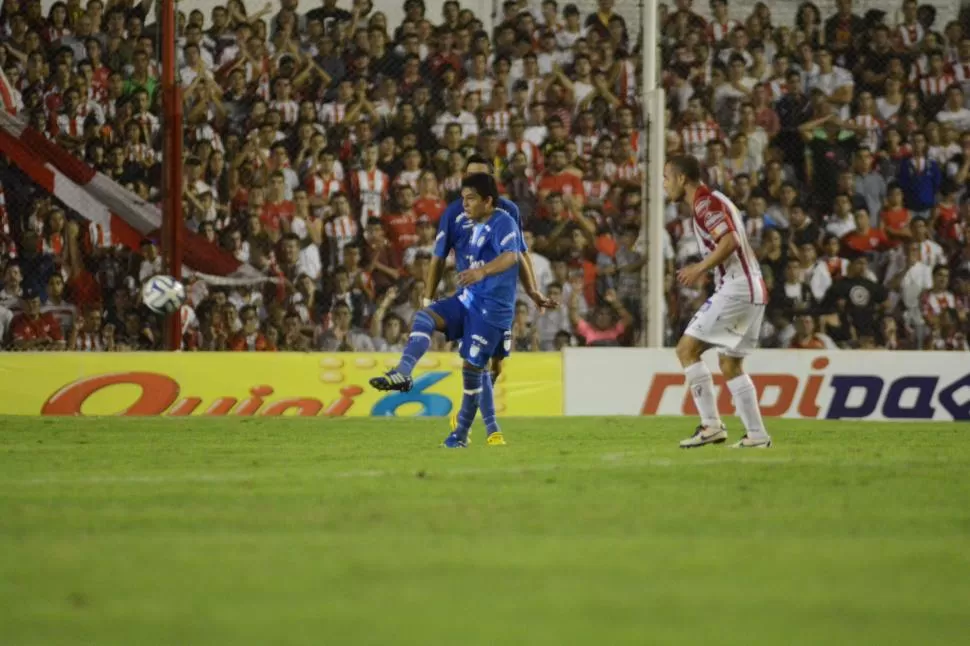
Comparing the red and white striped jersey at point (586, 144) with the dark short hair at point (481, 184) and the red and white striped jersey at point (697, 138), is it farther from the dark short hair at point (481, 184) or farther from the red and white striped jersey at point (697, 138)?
the dark short hair at point (481, 184)

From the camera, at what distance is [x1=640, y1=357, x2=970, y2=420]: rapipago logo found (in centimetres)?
1518

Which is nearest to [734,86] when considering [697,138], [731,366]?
[697,138]

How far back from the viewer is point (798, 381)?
1520 centimetres

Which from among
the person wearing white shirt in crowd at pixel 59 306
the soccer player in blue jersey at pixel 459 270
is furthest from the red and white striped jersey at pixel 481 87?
the soccer player in blue jersey at pixel 459 270

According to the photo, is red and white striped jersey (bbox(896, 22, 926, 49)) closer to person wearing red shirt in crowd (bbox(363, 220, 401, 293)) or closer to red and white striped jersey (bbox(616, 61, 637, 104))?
red and white striped jersey (bbox(616, 61, 637, 104))

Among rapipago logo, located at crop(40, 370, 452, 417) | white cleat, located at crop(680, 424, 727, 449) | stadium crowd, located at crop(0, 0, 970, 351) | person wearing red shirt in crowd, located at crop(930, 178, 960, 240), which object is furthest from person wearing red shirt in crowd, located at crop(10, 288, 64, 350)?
person wearing red shirt in crowd, located at crop(930, 178, 960, 240)

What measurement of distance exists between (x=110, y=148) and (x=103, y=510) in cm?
1018

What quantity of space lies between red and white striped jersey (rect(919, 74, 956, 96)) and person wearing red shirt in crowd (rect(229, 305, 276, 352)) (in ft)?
27.3

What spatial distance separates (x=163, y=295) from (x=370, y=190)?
3.26m

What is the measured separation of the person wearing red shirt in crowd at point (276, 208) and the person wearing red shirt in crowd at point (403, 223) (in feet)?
3.33

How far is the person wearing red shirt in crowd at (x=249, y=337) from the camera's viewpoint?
15.9 meters

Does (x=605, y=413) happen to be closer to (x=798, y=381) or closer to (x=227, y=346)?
(x=798, y=381)

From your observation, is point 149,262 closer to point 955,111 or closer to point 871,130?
point 871,130

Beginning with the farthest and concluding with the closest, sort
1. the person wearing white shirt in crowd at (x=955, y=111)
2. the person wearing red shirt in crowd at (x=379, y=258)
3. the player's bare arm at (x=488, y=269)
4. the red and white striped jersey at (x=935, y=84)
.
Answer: the red and white striped jersey at (x=935, y=84)
the person wearing white shirt in crowd at (x=955, y=111)
the person wearing red shirt in crowd at (x=379, y=258)
the player's bare arm at (x=488, y=269)
